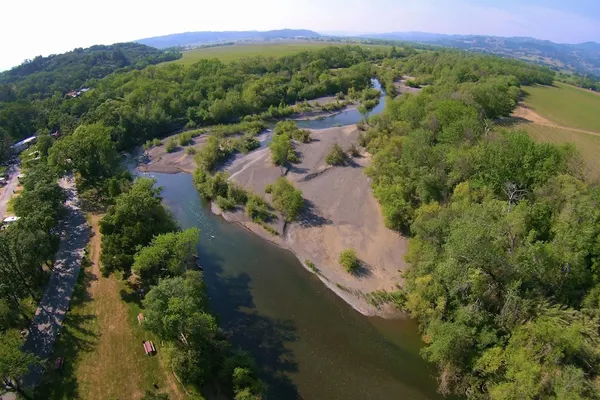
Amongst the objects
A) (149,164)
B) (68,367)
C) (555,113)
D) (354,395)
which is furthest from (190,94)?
(555,113)

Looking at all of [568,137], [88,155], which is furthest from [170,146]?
[568,137]

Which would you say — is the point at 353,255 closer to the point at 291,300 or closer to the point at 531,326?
Answer: the point at 291,300

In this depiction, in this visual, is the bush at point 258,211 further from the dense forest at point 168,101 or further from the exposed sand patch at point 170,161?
the dense forest at point 168,101

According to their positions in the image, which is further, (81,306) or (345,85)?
(345,85)

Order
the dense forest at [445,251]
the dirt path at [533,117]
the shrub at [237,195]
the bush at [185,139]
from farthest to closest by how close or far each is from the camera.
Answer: the dirt path at [533,117] < the bush at [185,139] < the shrub at [237,195] < the dense forest at [445,251]

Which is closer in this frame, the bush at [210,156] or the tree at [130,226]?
the tree at [130,226]

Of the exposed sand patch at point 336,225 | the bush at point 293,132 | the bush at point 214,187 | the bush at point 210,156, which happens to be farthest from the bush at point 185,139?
the bush at point 214,187

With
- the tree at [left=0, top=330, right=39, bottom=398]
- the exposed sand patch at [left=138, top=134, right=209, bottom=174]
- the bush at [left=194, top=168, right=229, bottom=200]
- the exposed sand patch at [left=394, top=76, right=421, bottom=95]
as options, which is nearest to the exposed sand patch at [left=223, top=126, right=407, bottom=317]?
the bush at [left=194, top=168, right=229, bottom=200]
